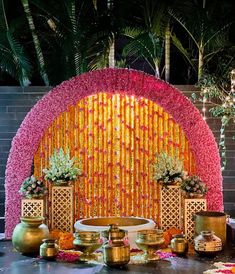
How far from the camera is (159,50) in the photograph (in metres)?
9.70

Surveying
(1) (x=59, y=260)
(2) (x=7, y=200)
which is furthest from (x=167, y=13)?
(1) (x=59, y=260)

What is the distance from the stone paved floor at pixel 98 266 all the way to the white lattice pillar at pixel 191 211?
925 mm

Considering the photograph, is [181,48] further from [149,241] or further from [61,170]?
[149,241]

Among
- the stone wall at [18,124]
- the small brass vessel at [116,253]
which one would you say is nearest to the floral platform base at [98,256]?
the small brass vessel at [116,253]

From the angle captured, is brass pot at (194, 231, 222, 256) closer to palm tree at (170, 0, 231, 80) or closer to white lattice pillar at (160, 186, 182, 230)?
white lattice pillar at (160, 186, 182, 230)

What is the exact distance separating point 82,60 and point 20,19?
132 centimetres

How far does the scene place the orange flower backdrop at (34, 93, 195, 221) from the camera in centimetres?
805

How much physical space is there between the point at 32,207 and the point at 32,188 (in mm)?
259

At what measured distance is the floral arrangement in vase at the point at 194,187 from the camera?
7.57m

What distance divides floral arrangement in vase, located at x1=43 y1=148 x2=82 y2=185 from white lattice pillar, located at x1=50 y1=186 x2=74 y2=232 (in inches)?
4.3

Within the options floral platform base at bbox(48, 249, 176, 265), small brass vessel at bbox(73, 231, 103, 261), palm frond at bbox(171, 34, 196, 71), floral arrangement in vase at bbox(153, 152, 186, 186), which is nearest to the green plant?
palm frond at bbox(171, 34, 196, 71)

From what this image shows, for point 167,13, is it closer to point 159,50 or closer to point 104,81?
point 159,50

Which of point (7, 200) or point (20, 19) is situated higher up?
point (20, 19)

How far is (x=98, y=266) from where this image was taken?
626cm
